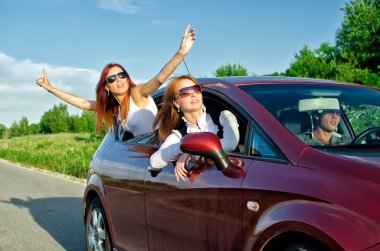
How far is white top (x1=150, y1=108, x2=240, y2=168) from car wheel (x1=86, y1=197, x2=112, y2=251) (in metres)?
1.50

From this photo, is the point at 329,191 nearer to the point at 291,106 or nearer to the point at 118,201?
the point at 291,106

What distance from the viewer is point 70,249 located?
657 centimetres

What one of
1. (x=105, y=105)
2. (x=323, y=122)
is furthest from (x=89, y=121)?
(x=323, y=122)

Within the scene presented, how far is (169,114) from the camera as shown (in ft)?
13.8

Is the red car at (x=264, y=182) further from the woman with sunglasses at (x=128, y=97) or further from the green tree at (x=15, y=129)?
the green tree at (x=15, y=129)

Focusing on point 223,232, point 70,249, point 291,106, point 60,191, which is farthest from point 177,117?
point 60,191

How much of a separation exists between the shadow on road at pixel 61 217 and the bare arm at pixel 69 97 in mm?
1652

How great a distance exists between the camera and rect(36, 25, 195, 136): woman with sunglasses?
472 centimetres

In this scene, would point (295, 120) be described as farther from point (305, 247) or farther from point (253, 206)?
point (305, 247)

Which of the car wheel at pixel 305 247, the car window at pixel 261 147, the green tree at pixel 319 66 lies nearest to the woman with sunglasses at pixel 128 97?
the car window at pixel 261 147

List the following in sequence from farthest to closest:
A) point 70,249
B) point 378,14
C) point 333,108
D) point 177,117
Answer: point 378,14, point 70,249, point 177,117, point 333,108

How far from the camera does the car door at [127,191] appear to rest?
427cm

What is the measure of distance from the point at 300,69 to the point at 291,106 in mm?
35018

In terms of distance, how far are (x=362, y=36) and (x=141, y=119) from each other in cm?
3316
